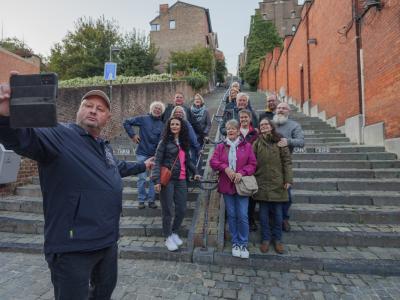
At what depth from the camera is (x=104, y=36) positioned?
22.1m

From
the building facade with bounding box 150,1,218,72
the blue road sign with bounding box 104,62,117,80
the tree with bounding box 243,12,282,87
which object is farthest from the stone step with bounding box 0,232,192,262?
the tree with bounding box 243,12,282,87

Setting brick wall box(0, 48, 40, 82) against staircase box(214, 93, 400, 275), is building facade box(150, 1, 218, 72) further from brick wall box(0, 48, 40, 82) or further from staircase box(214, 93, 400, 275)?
staircase box(214, 93, 400, 275)

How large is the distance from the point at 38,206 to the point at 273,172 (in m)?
4.63

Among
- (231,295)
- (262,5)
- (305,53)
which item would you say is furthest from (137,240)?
(262,5)

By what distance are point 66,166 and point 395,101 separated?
7.30 metres

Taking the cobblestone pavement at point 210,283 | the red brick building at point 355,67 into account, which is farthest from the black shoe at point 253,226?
the red brick building at point 355,67

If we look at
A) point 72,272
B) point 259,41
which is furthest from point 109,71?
point 259,41

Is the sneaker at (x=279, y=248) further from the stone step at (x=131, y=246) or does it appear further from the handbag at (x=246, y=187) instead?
the stone step at (x=131, y=246)

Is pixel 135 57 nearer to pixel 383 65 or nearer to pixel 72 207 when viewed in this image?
pixel 383 65

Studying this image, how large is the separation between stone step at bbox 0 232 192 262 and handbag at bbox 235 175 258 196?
1.16 m

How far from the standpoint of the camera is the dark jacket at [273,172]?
12.0 feet

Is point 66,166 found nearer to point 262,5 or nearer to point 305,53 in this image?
point 305,53

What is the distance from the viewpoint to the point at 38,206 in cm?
532

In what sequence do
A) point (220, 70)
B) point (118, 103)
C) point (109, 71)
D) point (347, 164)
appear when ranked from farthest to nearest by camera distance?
point (220, 70) < point (118, 103) < point (109, 71) < point (347, 164)
